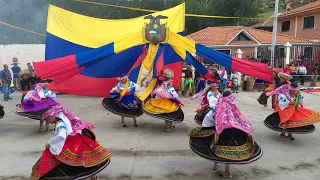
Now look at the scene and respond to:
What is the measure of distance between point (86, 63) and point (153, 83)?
1.72 m

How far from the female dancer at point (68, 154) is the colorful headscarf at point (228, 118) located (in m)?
1.60

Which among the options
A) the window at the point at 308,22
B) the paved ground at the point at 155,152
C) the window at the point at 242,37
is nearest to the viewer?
the paved ground at the point at 155,152

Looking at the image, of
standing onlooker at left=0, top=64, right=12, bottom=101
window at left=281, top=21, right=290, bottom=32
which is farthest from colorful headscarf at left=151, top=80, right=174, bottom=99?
window at left=281, top=21, right=290, bottom=32

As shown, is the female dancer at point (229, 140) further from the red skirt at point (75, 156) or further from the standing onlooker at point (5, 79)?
the standing onlooker at point (5, 79)

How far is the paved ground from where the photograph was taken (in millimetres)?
4777

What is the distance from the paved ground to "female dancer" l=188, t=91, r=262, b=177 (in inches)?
20.5

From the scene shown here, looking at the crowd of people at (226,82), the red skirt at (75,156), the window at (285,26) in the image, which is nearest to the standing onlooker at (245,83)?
the crowd of people at (226,82)

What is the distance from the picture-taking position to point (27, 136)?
6.73 m

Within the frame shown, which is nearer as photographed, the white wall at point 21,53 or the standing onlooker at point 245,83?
the standing onlooker at point 245,83

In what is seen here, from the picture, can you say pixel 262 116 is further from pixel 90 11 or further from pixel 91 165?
pixel 90 11

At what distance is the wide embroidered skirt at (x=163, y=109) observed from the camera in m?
6.57

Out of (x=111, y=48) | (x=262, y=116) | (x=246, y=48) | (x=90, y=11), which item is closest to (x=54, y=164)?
(x=111, y=48)

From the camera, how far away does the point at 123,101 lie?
7254 mm

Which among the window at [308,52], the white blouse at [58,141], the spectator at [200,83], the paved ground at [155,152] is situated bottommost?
the paved ground at [155,152]
